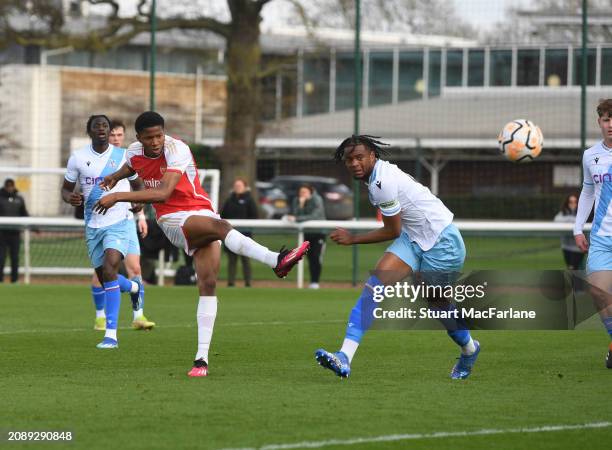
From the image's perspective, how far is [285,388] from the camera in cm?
912

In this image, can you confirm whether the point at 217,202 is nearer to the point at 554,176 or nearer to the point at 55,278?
the point at 55,278

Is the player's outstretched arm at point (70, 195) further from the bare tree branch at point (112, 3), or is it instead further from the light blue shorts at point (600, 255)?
the bare tree branch at point (112, 3)

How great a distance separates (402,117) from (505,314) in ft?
57.5

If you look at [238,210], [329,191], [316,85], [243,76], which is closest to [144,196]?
[238,210]

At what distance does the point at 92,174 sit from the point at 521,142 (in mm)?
6166

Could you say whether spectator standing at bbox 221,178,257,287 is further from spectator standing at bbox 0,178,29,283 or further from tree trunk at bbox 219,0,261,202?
tree trunk at bbox 219,0,261,202

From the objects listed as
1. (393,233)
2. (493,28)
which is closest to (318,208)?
(493,28)

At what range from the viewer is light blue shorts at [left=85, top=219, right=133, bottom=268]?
1280 cm

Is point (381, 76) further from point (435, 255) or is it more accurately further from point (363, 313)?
point (363, 313)

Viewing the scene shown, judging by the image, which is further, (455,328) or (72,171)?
(72,171)

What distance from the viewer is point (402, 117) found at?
31125 mm

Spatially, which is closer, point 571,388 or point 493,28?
point 571,388

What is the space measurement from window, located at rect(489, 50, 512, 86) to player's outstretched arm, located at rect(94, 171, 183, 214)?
2014cm

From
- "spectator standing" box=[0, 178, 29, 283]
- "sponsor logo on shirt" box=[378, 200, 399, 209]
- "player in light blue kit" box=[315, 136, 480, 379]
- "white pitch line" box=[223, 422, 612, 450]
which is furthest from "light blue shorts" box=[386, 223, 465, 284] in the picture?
"spectator standing" box=[0, 178, 29, 283]
